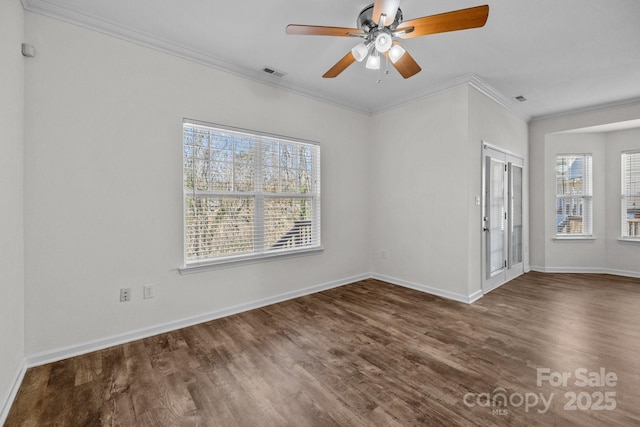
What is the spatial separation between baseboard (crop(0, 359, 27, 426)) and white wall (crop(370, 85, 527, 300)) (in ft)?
13.2

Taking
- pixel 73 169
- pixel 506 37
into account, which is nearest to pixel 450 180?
pixel 506 37

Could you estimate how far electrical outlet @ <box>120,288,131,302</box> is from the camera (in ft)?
8.16

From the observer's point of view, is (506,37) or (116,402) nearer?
(116,402)

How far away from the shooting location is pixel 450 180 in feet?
12.0

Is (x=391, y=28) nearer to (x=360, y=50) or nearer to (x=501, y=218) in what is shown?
(x=360, y=50)

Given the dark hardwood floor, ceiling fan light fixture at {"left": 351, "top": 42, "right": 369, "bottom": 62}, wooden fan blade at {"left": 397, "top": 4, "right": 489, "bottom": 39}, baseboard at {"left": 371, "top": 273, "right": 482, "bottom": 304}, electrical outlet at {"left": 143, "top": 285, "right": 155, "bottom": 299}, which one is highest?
ceiling fan light fixture at {"left": 351, "top": 42, "right": 369, "bottom": 62}

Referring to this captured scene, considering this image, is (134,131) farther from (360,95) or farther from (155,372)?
(360,95)

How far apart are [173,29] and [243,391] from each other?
3012 millimetres

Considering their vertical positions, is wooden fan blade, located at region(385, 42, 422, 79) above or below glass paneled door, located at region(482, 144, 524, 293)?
above

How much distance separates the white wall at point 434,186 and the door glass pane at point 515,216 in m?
0.46

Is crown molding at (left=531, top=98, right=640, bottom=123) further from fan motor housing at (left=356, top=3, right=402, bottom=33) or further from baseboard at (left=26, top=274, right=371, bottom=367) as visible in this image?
baseboard at (left=26, top=274, right=371, bottom=367)

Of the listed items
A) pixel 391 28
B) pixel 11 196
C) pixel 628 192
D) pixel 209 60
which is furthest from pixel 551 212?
pixel 11 196

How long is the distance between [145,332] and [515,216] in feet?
17.9

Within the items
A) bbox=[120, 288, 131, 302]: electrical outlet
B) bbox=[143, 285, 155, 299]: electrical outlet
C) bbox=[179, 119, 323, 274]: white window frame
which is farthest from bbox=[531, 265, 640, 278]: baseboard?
bbox=[120, 288, 131, 302]: electrical outlet
